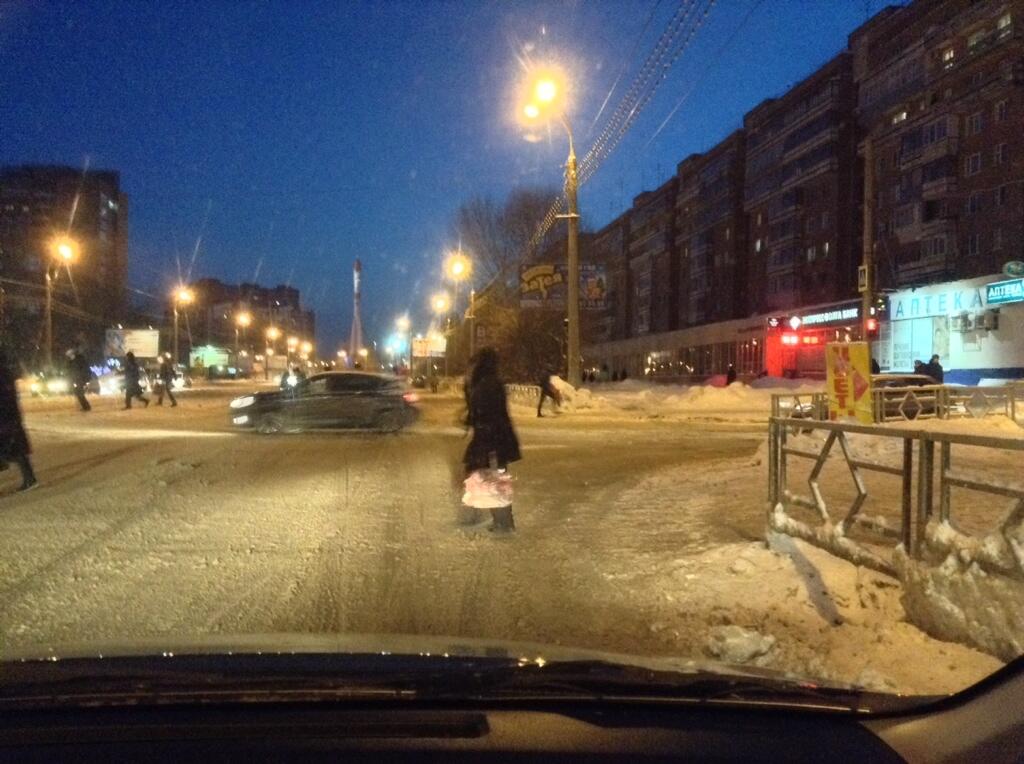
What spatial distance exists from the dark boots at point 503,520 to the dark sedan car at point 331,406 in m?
13.3

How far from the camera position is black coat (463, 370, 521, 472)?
996cm

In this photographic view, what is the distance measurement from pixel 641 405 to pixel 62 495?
A: 2578cm

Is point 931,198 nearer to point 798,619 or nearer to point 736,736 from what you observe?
point 798,619

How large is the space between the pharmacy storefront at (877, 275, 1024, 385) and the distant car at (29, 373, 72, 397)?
37778mm

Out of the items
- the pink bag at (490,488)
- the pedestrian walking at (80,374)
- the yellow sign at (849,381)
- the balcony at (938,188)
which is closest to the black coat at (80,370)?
the pedestrian walking at (80,374)

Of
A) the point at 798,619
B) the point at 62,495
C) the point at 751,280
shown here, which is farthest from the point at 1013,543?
the point at 751,280

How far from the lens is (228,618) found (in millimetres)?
6930

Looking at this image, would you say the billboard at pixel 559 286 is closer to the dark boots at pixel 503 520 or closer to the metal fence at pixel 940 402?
the metal fence at pixel 940 402

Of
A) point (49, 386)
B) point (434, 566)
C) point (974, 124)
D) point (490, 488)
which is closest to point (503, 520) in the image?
point (490, 488)

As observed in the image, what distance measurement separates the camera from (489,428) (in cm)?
1005

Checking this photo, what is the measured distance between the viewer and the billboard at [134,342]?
6743 centimetres

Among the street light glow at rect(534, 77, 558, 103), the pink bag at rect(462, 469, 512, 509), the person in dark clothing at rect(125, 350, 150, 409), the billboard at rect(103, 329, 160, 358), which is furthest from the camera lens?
the billboard at rect(103, 329, 160, 358)

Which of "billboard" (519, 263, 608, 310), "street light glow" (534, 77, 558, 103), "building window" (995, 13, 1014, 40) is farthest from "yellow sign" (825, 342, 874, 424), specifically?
"building window" (995, 13, 1014, 40)

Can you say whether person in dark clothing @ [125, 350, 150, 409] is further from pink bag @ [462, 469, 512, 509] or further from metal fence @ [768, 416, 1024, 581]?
metal fence @ [768, 416, 1024, 581]
